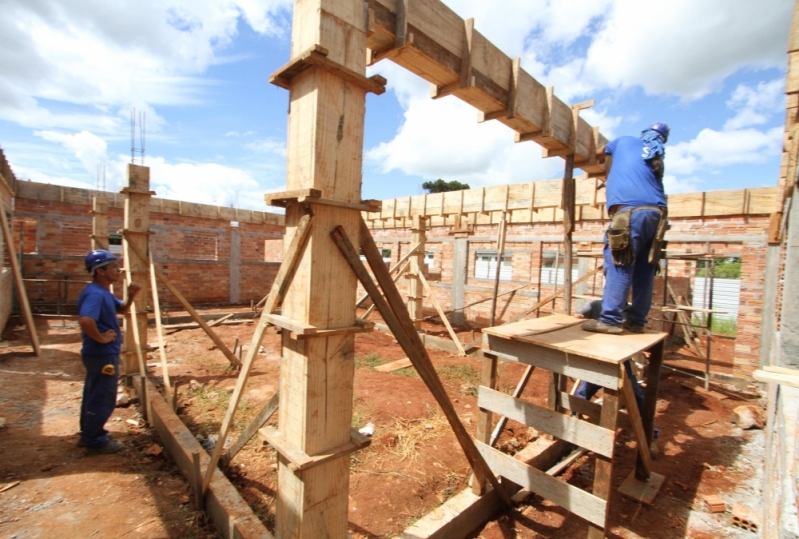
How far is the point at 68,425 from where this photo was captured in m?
4.12

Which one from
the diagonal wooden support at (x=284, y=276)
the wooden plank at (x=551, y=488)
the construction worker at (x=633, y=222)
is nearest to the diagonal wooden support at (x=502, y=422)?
the wooden plank at (x=551, y=488)

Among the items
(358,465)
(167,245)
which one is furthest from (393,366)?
(167,245)

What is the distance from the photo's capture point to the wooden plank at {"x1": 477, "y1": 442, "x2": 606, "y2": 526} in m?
2.60

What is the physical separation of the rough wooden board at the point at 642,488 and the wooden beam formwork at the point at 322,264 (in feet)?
10.1

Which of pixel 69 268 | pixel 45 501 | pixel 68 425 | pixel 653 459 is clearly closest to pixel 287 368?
pixel 45 501

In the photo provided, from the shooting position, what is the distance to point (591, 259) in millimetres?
9859

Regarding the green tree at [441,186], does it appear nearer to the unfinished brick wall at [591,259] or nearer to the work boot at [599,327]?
the unfinished brick wall at [591,259]

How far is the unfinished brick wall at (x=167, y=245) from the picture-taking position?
1068 cm

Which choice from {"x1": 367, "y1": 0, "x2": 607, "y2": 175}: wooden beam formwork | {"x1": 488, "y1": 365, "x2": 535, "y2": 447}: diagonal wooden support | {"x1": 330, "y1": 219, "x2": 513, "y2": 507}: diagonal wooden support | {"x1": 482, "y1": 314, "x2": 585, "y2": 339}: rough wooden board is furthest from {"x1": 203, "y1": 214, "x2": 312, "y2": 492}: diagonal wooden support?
{"x1": 488, "y1": 365, "x2": 535, "y2": 447}: diagonal wooden support

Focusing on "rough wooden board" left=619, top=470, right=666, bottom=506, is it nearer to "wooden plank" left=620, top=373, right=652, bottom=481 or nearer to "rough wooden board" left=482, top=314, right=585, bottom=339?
"wooden plank" left=620, top=373, right=652, bottom=481

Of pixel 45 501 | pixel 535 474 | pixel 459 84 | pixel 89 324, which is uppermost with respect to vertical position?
pixel 459 84

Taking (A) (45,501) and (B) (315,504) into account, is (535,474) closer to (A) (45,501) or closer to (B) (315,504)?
(B) (315,504)

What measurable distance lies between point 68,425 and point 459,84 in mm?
5258

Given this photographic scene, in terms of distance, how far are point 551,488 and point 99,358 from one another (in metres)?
4.11
